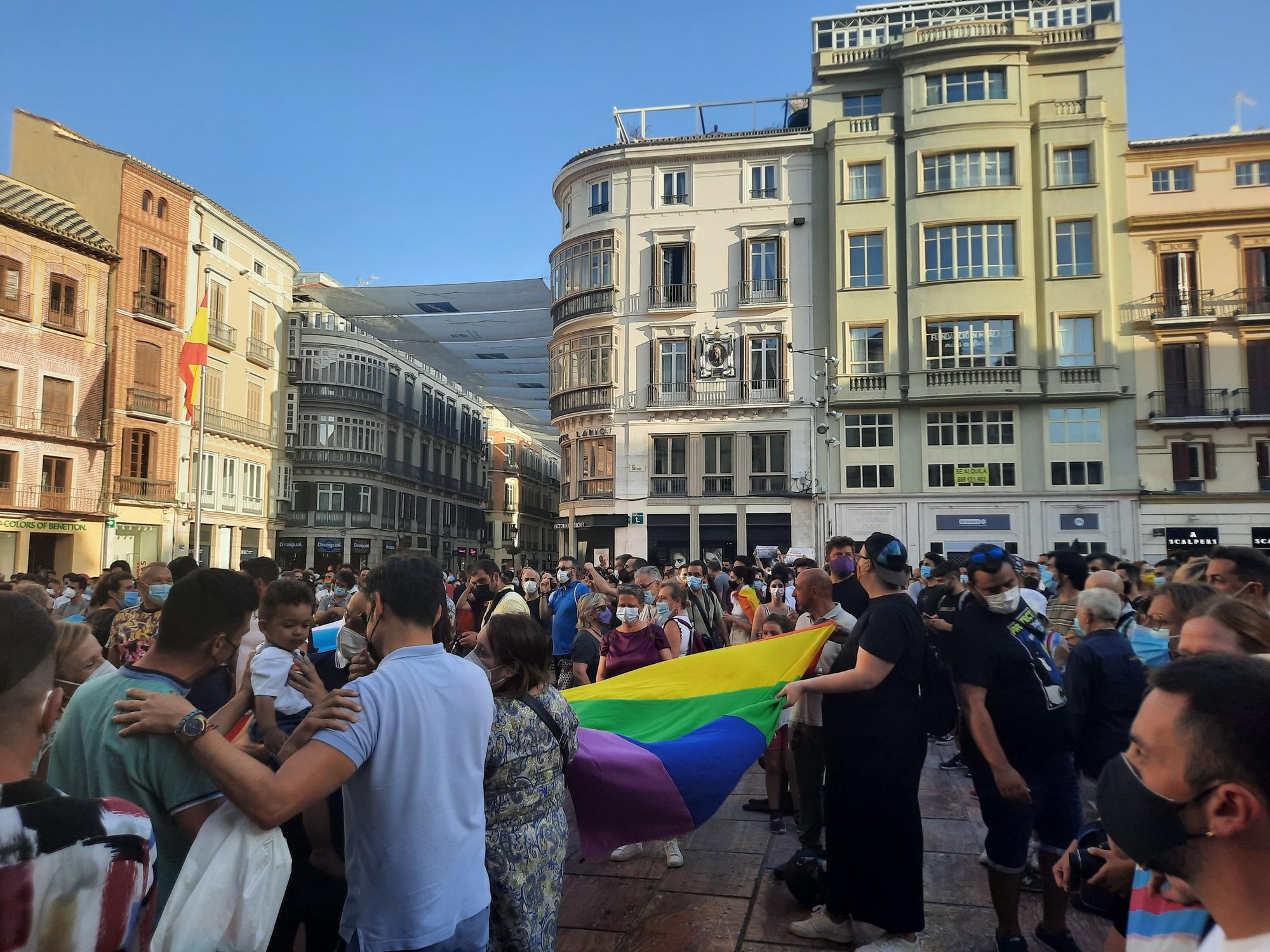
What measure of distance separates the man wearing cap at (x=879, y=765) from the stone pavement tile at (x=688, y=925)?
62 cm

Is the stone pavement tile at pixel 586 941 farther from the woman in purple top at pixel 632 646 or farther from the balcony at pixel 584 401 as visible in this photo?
the balcony at pixel 584 401

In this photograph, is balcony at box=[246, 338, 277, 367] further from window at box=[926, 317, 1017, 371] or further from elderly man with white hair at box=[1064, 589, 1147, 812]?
elderly man with white hair at box=[1064, 589, 1147, 812]

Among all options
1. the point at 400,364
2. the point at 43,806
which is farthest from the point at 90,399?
the point at 43,806

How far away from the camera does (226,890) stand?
6.92ft

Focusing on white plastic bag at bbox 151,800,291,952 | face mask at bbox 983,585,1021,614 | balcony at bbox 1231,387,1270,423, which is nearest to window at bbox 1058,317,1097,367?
balcony at bbox 1231,387,1270,423

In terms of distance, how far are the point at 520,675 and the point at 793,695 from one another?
1.89 meters

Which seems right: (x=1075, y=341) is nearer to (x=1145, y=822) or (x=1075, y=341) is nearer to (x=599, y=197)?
(x=599, y=197)

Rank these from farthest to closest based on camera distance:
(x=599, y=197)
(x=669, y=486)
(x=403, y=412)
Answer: (x=403, y=412), (x=599, y=197), (x=669, y=486)

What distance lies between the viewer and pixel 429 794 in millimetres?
2568

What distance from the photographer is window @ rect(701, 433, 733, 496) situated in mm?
33031

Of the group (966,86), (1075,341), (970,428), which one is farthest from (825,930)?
(966,86)

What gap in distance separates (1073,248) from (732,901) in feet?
106

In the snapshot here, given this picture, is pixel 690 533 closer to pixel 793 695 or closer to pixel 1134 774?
pixel 793 695

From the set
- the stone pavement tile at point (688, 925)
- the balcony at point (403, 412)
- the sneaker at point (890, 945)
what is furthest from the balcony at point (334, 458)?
the sneaker at point (890, 945)
